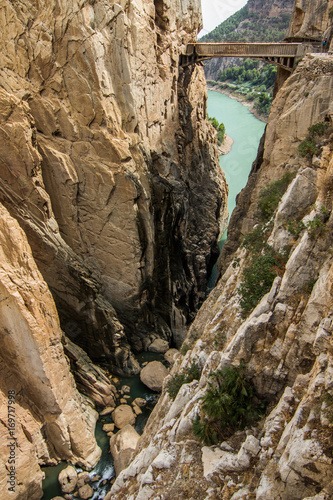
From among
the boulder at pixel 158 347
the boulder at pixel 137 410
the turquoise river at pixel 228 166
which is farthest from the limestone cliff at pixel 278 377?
the boulder at pixel 158 347

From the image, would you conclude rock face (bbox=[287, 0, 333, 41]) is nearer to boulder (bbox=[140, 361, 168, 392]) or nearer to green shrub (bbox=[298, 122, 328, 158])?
green shrub (bbox=[298, 122, 328, 158])

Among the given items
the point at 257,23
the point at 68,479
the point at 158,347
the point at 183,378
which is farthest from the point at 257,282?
the point at 257,23

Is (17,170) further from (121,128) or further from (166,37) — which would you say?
(166,37)

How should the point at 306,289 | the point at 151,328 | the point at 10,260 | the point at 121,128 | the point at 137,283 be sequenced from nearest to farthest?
the point at 306,289 < the point at 10,260 < the point at 121,128 < the point at 137,283 < the point at 151,328

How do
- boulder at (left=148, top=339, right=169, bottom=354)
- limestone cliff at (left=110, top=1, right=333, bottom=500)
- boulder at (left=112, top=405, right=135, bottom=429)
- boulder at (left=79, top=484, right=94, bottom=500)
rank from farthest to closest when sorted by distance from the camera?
boulder at (left=148, top=339, right=169, bottom=354) < boulder at (left=112, top=405, right=135, bottom=429) < boulder at (left=79, top=484, right=94, bottom=500) < limestone cliff at (left=110, top=1, right=333, bottom=500)

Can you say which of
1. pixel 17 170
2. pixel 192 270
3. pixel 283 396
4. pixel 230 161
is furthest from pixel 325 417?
pixel 230 161

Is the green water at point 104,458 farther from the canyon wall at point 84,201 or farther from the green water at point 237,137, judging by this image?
the green water at point 237,137

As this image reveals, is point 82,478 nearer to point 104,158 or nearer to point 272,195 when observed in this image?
point 272,195

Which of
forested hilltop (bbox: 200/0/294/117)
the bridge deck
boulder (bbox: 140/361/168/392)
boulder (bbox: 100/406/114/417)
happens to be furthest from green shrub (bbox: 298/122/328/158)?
forested hilltop (bbox: 200/0/294/117)
